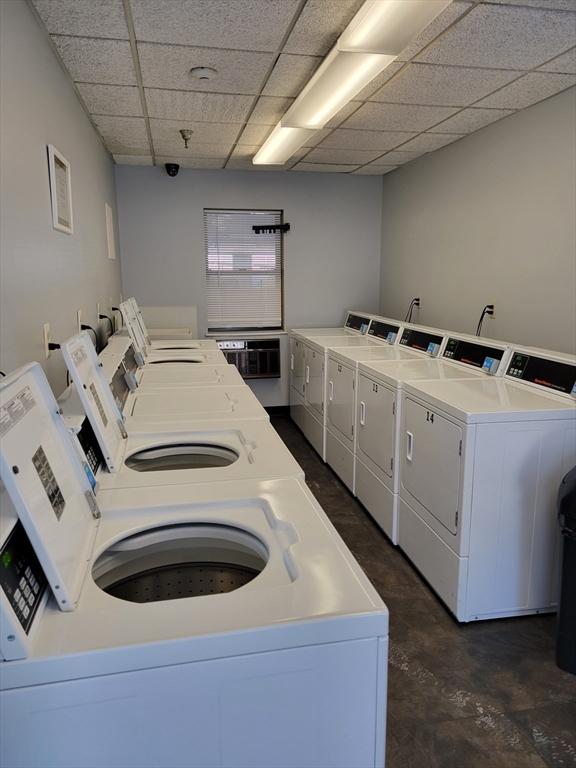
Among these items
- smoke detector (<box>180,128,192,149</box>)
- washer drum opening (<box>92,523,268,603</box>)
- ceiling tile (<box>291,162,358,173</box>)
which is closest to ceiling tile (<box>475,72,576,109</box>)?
smoke detector (<box>180,128,192,149</box>)

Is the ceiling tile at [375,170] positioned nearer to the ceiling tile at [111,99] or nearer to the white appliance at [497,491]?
the ceiling tile at [111,99]

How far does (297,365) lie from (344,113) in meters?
2.46

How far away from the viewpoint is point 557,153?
3070mm

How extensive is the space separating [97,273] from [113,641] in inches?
122

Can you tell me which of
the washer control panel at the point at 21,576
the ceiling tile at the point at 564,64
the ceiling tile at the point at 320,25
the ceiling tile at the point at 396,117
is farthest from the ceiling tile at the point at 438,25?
the washer control panel at the point at 21,576

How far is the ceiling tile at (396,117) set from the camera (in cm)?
334

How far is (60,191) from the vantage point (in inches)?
98.0

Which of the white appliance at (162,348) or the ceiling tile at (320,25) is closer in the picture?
the ceiling tile at (320,25)

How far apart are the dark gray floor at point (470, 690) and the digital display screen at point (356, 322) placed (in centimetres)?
294

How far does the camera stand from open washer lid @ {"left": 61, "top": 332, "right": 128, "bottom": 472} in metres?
1.59

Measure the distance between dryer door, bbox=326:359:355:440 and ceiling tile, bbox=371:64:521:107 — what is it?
167 centimetres

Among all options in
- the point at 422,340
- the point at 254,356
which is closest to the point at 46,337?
the point at 422,340

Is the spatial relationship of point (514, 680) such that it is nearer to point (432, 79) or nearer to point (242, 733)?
point (242, 733)

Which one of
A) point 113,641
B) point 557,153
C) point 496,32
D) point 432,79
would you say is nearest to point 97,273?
point 432,79
